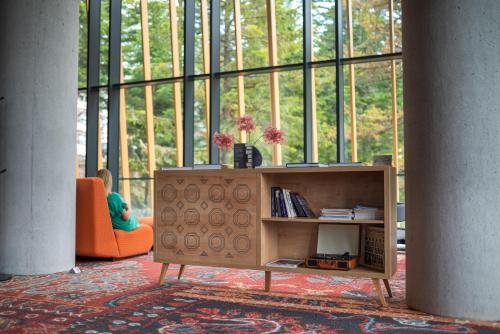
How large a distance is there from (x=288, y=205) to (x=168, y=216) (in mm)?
1029

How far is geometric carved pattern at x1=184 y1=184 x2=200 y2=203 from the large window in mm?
2458

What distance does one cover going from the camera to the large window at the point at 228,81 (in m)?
7.28

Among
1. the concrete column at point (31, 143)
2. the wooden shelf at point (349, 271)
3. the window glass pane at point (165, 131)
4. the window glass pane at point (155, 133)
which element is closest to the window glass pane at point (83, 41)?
the window glass pane at point (155, 133)

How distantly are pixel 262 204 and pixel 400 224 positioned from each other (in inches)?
139

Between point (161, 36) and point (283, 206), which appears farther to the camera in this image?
point (161, 36)

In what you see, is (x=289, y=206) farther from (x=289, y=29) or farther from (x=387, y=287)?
(x=289, y=29)

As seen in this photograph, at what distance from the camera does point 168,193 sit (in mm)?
4387

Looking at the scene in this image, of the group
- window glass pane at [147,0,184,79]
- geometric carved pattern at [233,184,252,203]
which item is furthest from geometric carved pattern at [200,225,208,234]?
window glass pane at [147,0,184,79]

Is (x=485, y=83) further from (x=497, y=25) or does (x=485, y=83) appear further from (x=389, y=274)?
(x=389, y=274)

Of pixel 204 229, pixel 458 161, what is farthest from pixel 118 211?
pixel 458 161

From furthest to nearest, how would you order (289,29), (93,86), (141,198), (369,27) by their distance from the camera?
(141,198) < (289,29) < (369,27) < (93,86)

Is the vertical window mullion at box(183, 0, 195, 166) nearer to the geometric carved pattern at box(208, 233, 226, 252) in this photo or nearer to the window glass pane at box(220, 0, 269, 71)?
the geometric carved pattern at box(208, 233, 226, 252)

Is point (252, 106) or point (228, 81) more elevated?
point (228, 81)

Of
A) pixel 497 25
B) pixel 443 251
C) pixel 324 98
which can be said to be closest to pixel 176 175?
pixel 443 251
